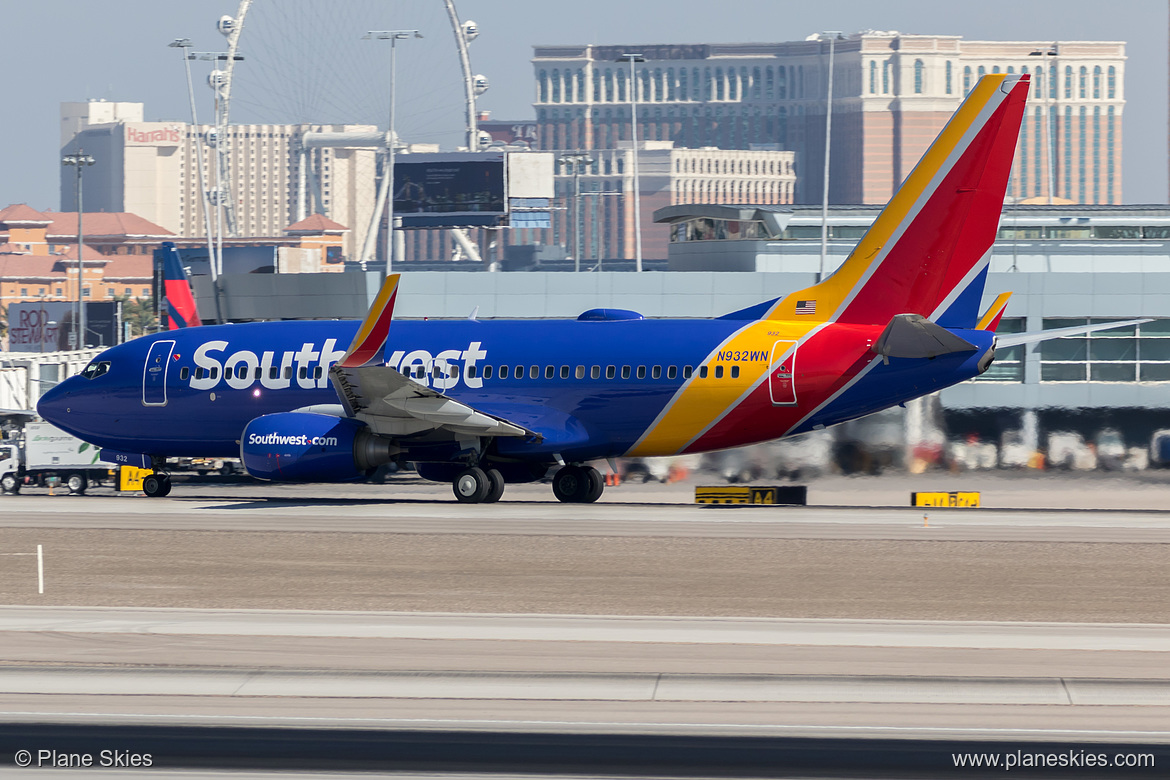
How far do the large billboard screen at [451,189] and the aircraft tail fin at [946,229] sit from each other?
6501cm

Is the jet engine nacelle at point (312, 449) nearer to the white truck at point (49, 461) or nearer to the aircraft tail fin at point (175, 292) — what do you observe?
the white truck at point (49, 461)

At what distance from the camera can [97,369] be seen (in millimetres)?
→ 39719

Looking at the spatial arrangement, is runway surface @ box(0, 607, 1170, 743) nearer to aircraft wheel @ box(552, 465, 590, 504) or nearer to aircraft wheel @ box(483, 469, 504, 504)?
aircraft wheel @ box(483, 469, 504, 504)

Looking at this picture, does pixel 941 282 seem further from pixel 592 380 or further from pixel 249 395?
pixel 249 395

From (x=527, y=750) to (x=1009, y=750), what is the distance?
4176 millimetres

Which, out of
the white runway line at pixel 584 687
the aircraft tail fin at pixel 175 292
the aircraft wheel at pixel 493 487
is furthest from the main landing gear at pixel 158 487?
the aircraft tail fin at pixel 175 292

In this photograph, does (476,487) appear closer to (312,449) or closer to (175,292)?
(312,449)

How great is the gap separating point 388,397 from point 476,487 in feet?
10.8

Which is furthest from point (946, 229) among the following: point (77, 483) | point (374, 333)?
point (77, 483)

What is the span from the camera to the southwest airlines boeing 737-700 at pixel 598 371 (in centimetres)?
3306

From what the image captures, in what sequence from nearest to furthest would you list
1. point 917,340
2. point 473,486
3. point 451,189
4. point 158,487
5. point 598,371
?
point 917,340, point 598,371, point 473,486, point 158,487, point 451,189

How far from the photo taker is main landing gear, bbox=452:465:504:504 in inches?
1423

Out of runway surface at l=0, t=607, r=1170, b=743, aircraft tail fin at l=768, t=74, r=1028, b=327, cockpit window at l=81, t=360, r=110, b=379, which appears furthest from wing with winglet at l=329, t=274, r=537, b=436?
runway surface at l=0, t=607, r=1170, b=743

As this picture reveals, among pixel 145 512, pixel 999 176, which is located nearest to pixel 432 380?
pixel 145 512
